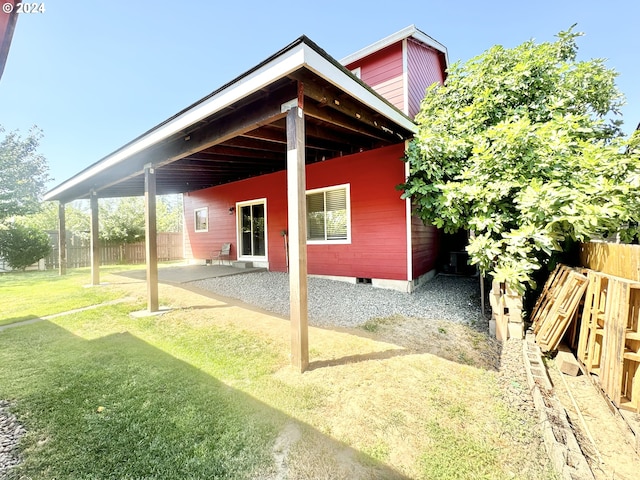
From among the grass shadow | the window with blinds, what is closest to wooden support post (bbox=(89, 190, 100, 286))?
the grass shadow

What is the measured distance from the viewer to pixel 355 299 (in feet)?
17.4

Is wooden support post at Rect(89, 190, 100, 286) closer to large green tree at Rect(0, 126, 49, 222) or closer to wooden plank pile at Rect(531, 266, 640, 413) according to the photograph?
large green tree at Rect(0, 126, 49, 222)

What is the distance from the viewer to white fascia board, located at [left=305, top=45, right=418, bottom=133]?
241 centimetres

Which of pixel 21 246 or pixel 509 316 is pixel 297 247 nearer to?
pixel 509 316

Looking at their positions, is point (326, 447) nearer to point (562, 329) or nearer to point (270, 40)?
point (562, 329)

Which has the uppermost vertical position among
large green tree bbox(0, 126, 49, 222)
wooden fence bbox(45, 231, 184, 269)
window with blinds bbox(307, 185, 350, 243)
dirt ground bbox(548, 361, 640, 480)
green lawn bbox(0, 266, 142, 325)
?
large green tree bbox(0, 126, 49, 222)

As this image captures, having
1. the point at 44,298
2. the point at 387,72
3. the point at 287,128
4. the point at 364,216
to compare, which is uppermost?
the point at 387,72

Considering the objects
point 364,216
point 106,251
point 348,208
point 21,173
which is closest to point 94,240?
point 348,208

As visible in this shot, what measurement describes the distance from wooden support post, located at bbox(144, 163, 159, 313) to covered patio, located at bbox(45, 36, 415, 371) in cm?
2

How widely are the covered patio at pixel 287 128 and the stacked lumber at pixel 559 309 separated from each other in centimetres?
274

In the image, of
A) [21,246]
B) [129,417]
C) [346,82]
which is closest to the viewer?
[129,417]

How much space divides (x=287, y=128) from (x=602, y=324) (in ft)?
11.6

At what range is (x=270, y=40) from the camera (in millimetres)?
9133

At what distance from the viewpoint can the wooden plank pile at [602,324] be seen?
2.12 metres
